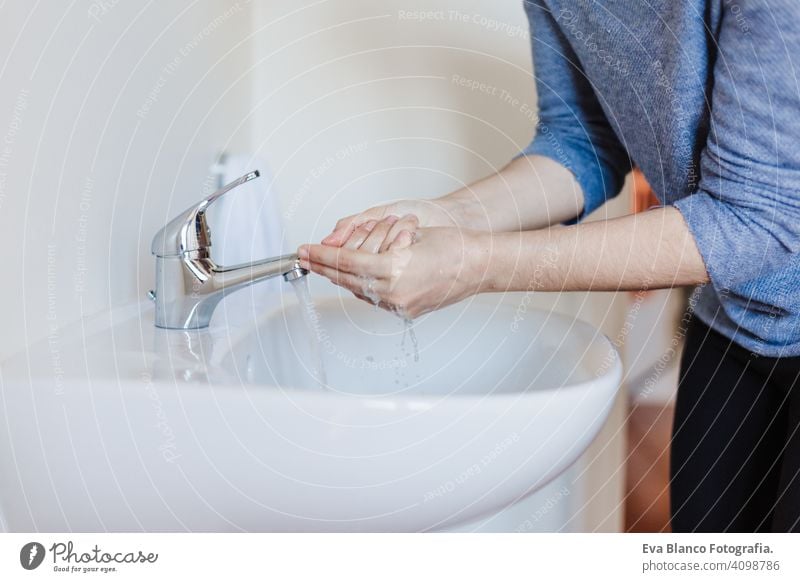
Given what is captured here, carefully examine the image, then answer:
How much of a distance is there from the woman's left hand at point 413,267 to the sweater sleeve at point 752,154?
5.7 inches

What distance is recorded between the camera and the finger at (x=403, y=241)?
1.80 feet

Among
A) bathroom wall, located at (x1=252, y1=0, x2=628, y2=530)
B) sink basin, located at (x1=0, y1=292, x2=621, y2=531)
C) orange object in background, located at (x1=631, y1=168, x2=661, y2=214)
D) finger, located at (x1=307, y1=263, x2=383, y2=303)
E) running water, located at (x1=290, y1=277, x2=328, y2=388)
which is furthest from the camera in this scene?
orange object in background, located at (x1=631, y1=168, x2=661, y2=214)

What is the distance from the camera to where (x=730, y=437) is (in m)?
0.65

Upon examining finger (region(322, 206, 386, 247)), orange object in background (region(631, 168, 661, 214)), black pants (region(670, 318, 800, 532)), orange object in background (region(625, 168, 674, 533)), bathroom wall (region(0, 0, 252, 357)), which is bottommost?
orange object in background (region(625, 168, 674, 533))

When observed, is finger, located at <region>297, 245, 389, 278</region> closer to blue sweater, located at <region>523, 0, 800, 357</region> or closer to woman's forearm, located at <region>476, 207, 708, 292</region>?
woman's forearm, located at <region>476, 207, 708, 292</region>

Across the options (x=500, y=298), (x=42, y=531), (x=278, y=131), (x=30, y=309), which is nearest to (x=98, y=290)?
(x=30, y=309)

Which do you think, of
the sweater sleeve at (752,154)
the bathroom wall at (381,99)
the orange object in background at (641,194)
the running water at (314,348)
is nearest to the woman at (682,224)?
the sweater sleeve at (752,154)

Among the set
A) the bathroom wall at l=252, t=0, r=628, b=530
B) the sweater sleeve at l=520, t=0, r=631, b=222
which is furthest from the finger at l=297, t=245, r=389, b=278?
the bathroom wall at l=252, t=0, r=628, b=530

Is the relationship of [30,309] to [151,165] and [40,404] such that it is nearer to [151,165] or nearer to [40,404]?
[40,404]

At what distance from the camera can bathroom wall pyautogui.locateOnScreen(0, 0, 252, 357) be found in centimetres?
52

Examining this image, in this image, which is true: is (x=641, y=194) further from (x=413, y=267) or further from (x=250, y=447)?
(x=250, y=447)

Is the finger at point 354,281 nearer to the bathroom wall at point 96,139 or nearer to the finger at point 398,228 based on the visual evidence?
the finger at point 398,228

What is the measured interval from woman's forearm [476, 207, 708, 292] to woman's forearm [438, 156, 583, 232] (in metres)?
0.16

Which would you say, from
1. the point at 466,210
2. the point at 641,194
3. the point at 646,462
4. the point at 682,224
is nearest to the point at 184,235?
the point at 466,210
